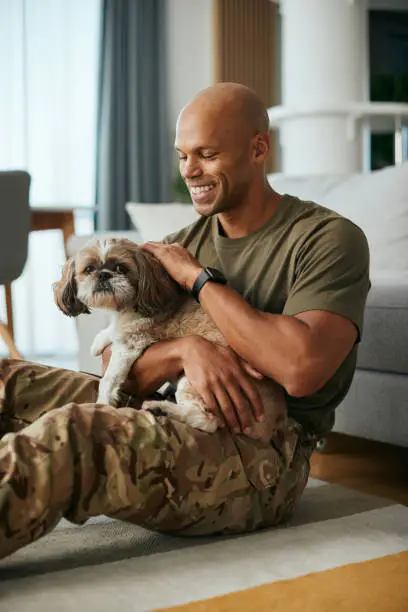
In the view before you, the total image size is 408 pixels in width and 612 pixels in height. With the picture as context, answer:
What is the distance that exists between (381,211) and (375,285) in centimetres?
49

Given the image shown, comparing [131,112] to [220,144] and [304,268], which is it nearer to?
[220,144]

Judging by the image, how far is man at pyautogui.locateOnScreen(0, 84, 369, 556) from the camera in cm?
152

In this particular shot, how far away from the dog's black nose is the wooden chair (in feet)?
8.19

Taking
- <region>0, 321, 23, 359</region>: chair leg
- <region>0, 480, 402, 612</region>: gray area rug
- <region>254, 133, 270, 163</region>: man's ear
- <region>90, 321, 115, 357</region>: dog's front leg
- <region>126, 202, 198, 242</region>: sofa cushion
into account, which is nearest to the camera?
<region>0, 480, 402, 612</region>: gray area rug

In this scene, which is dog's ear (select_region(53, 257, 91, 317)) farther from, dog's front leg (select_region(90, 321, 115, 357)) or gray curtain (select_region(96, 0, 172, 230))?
gray curtain (select_region(96, 0, 172, 230))

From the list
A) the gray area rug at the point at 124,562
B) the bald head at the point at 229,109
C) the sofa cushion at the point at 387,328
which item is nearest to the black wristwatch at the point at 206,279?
the bald head at the point at 229,109

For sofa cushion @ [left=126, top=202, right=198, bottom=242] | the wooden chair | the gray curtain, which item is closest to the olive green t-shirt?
sofa cushion @ [left=126, top=202, right=198, bottom=242]

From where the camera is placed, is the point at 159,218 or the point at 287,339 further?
the point at 159,218

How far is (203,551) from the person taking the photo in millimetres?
1696

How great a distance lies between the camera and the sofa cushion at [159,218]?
3.39 metres

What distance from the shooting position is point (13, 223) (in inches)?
166

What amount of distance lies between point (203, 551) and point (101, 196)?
202 inches

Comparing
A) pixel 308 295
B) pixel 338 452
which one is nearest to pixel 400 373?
pixel 338 452

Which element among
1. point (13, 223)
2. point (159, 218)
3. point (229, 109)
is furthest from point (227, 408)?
point (13, 223)
